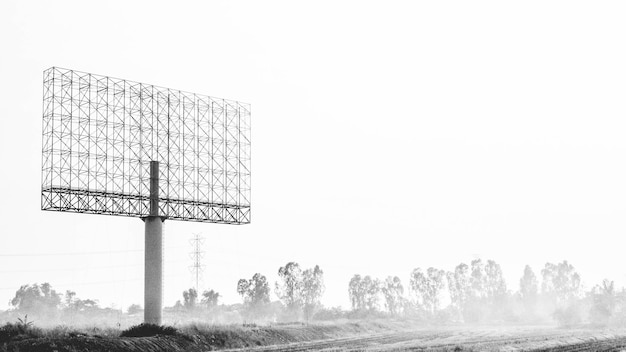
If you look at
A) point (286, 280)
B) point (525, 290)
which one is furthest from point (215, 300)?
point (525, 290)

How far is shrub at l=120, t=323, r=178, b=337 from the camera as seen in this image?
49688 millimetres

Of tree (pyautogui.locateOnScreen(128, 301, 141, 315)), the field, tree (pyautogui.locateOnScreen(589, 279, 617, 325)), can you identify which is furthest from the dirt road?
tree (pyautogui.locateOnScreen(128, 301, 141, 315))

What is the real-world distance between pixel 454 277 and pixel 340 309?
42.3 meters

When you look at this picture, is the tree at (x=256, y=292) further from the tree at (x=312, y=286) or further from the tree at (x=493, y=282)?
the tree at (x=493, y=282)

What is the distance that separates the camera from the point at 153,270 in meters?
55.0

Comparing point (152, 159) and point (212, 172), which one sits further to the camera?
point (212, 172)

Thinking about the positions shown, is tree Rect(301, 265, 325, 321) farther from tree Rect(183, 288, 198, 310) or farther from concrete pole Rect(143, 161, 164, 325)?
concrete pole Rect(143, 161, 164, 325)

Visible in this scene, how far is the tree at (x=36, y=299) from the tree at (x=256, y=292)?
1431 inches

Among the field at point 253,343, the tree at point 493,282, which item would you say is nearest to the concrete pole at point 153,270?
the field at point 253,343

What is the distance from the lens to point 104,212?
54.9 meters

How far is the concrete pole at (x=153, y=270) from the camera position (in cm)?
5488

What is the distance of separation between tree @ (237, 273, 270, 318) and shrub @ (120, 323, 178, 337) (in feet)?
253

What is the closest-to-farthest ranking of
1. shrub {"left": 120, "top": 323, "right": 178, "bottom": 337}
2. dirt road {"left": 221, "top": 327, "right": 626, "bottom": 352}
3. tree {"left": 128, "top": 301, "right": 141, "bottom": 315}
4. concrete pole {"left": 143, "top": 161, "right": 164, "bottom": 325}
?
dirt road {"left": 221, "top": 327, "right": 626, "bottom": 352}, shrub {"left": 120, "top": 323, "right": 178, "bottom": 337}, concrete pole {"left": 143, "top": 161, "right": 164, "bottom": 325}, tree {"left": 128, "top": 301, "right": 141, "bottom": 315}

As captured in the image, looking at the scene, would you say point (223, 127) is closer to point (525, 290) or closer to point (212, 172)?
point (212, 172)
